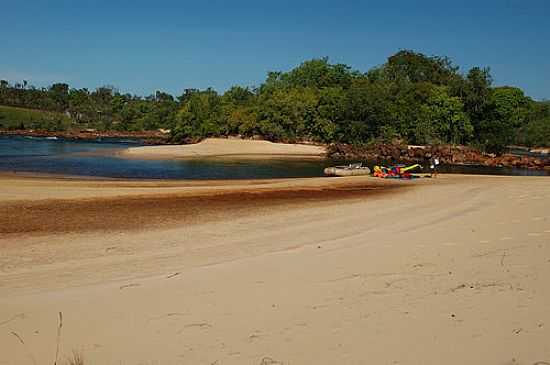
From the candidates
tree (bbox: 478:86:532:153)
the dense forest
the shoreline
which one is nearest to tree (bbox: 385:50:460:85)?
the dense forest

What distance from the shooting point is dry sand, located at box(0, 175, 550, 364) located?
4.88 m

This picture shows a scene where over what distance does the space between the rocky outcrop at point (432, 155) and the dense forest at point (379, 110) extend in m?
7.66

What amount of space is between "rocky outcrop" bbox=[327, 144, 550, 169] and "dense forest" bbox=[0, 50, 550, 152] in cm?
766

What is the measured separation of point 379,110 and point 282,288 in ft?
221

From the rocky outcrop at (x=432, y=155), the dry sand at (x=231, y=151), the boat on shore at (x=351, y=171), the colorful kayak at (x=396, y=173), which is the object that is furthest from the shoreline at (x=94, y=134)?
the colorful kayak at (x=396, y=173)

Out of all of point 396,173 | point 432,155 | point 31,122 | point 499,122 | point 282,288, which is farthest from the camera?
point 31,122

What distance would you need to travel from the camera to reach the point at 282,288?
6902 mm

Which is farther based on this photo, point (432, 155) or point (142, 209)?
point (432, 155)

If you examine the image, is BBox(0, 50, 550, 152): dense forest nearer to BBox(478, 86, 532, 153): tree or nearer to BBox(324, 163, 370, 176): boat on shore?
BBox(478, 86, 532, 153): tree

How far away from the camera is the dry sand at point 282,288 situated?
4.88 metres

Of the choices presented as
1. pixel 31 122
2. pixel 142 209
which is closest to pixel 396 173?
pixel 142 209

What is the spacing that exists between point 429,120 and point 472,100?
25.4 ft

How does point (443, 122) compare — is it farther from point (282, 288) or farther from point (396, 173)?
point (282, 288)

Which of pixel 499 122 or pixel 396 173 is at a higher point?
pixel 499 122
